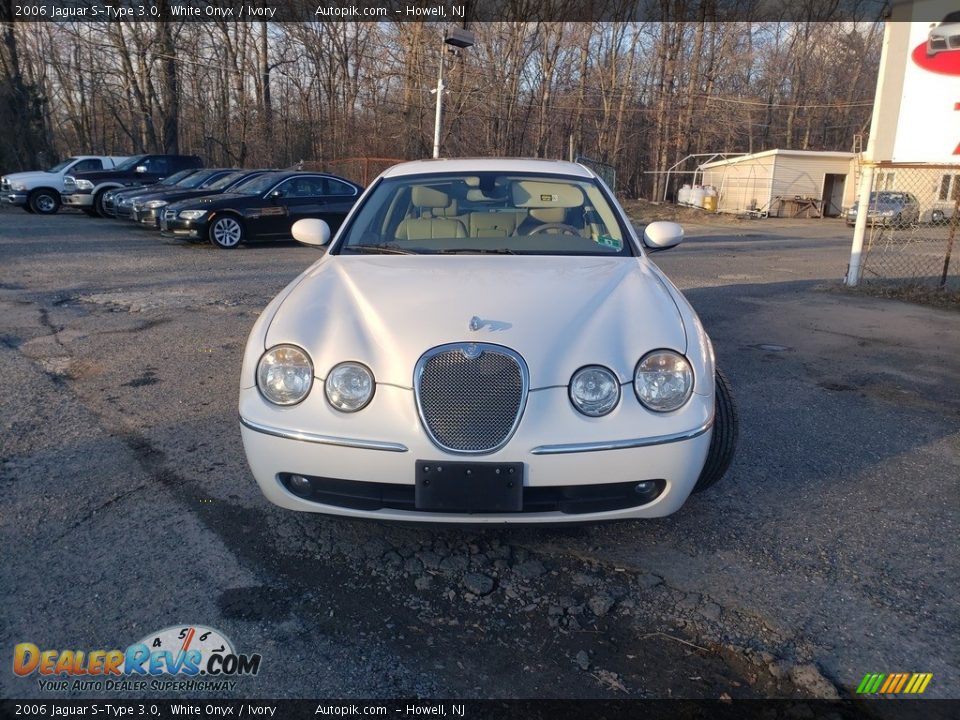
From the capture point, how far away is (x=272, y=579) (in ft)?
8.94

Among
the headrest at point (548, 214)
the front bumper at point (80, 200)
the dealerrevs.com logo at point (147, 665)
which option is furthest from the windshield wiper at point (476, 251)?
the front bumper at point (80, 200)

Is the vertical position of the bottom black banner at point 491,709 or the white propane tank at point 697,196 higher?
the white propane tank at point 697,196

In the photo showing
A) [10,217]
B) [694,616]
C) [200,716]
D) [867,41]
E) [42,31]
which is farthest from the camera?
[867,41]

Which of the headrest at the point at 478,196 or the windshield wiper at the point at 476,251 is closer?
the windshield wiper at the point at 476,251

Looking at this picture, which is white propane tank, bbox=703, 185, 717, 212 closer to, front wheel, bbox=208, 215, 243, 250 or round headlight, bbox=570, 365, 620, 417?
front wheel, bbox=208, 215, 243, 250

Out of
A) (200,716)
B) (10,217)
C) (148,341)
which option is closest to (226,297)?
(148,341)

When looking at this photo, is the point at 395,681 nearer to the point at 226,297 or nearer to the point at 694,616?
the point at 694,616

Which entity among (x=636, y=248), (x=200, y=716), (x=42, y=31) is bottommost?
(x=200, y=716)

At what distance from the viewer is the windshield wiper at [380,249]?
154 inches

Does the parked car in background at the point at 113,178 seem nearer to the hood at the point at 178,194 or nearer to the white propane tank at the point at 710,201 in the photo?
the hood at the point at 178,194

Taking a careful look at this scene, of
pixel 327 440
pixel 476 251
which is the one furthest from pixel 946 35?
pixel 327 440

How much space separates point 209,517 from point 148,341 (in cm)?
366

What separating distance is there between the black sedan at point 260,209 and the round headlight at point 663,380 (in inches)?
473

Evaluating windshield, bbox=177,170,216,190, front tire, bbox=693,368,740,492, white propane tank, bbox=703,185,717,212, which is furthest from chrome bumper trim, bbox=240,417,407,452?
white propane tank, bbox=703,185,717,212
